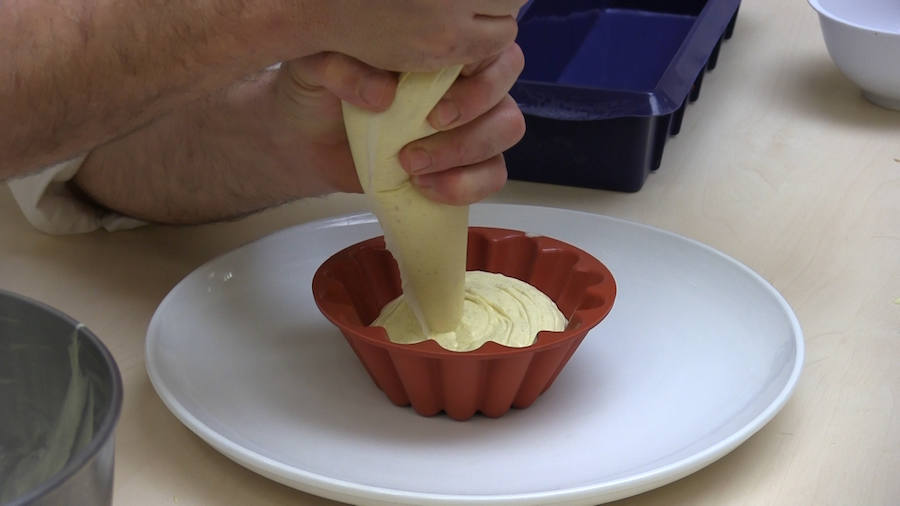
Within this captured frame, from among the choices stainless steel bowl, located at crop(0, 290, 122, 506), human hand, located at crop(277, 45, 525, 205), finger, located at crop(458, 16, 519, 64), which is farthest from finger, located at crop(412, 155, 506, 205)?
stainless steel bowl, located at crop(0, 290, 122, 506)

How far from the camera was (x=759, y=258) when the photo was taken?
0.99 meters

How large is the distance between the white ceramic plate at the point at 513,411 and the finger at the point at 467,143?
0.18 m

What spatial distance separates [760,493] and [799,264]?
35 centimetres

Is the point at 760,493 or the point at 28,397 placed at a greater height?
the point at 28,397

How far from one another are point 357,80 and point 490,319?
22 cm

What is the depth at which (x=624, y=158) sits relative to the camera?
43.3 inches

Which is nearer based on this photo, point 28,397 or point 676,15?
point 28,397

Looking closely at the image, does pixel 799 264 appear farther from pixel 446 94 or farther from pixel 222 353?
pixel 222 353

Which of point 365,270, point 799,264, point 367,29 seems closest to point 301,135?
point 365,270

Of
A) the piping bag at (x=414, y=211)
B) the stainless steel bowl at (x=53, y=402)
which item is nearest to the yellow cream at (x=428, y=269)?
the piping bag at (x=414, y=211)

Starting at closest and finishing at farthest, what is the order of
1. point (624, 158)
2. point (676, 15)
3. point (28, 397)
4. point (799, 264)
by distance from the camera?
point (28, 397), point (799, 264), point (624, 158), point (676, 15)

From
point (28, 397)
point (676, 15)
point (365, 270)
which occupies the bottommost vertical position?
point (676, 15)

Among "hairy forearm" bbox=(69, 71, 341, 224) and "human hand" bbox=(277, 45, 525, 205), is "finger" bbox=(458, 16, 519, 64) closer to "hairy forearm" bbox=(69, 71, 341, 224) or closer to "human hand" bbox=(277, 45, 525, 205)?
"human hand" bbox=(277, 45, 525, 205)

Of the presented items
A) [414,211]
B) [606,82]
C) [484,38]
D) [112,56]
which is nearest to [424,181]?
[414,211]
